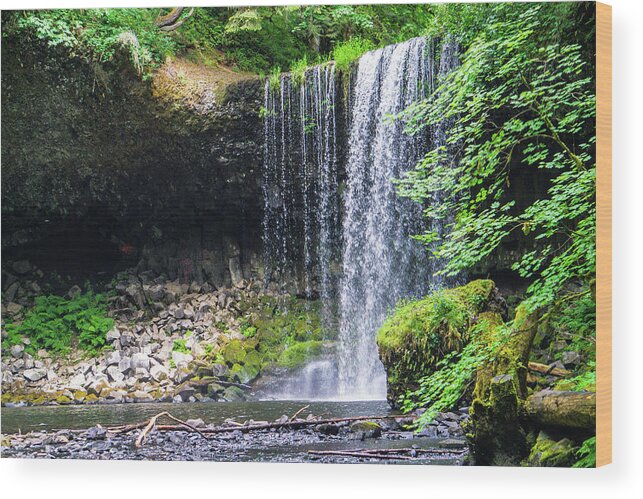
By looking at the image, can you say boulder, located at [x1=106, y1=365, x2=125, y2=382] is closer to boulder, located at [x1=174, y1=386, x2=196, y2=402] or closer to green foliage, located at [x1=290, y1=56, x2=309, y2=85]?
boulder, located at [x1=174, y1=386, x2=196, y2=402]

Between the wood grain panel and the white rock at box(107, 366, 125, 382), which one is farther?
the white rock at box(107, 366, 125, 382)

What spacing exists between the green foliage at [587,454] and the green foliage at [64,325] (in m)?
3.11

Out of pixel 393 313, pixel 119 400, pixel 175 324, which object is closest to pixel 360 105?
pixel 393 313

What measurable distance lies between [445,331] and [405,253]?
70 cm

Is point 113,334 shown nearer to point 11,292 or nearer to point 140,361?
point 140,361

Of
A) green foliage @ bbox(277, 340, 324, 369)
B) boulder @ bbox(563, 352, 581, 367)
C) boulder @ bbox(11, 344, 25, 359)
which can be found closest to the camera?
boulder @ bbox(563, 352, 581, 367)

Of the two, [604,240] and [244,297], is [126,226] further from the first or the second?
[604,240]

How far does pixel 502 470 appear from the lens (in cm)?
491

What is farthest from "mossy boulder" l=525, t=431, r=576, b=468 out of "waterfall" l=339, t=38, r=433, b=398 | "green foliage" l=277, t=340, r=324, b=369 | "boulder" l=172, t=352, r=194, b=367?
"boulder" l=172, t=352, r=194, b=367

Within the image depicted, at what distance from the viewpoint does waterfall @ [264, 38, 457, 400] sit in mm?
5801

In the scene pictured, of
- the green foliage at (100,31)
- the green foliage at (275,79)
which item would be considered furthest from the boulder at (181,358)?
the green foliage at (100,31)

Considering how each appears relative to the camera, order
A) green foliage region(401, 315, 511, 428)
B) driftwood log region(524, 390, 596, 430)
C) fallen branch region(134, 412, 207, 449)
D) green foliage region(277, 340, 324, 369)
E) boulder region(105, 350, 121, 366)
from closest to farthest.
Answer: driftwood log region(524, 390, 596, 430) → green foliage region(401, 315, 511, 428) → fallen branch region(134, 412, 207, 449) → green foliage region(277, 340, 324, 369) → boulder region(105, 350, 121, 366)

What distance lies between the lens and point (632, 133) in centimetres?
475

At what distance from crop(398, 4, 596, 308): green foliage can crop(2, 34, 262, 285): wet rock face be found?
52.2 inches
